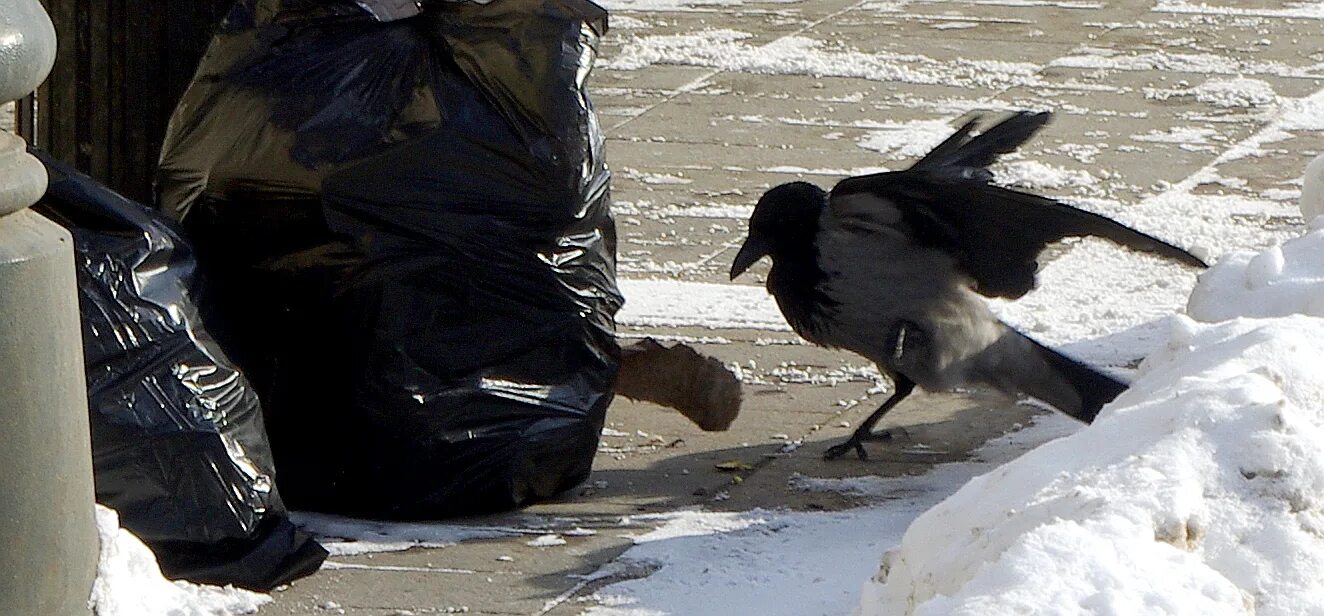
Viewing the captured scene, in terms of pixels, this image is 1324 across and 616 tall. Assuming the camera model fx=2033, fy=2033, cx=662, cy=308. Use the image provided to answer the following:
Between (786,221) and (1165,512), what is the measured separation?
252 centimetres

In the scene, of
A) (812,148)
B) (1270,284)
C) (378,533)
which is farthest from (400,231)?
(812,148)

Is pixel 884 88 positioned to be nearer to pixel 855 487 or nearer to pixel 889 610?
pixel 855 487

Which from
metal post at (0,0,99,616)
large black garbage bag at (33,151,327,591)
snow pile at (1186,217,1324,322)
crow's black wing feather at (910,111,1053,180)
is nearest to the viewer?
metal post at (0,0,99,616)

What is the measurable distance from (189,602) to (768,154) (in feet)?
14.9

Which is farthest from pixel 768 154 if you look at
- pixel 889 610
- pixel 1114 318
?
pixel 889 610

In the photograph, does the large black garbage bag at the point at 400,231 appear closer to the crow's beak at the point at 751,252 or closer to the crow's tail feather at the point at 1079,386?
the crow's beak at the point at 751,252

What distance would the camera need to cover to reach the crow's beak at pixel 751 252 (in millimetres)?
4828

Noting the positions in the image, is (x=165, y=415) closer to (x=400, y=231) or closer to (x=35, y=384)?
(x=400, y=231)

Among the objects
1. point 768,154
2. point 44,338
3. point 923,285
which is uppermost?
point 44,338

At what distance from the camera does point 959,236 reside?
4578 millimetres

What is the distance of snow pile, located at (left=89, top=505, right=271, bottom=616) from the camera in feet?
10.1

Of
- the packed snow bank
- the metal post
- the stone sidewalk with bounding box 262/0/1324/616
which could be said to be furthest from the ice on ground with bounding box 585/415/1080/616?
the metal post

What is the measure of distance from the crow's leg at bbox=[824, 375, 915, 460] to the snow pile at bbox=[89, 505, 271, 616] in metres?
1.48

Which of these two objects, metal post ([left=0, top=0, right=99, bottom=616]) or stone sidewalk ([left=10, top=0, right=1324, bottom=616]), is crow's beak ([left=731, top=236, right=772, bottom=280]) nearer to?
stone sidewalk ([left=10, top=0, right=1324, bottom=616])
